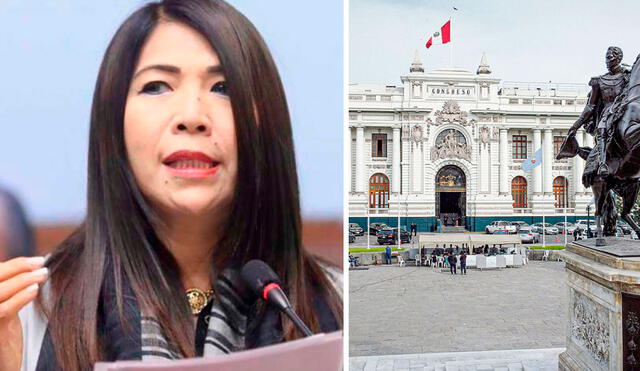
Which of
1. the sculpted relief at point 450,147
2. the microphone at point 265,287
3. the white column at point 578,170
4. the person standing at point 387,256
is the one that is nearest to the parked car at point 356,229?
the person standing at point 387,256

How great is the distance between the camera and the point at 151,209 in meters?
2.29

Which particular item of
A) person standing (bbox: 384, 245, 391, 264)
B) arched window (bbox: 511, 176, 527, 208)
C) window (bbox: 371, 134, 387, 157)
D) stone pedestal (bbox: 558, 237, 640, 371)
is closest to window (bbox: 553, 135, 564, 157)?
arched window (bbox: 511, 176, 527, 208)

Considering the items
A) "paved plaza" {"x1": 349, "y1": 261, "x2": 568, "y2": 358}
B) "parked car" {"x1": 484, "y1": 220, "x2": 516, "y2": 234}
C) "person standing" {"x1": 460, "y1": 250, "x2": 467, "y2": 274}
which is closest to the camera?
"paved plaza" {"x1": 349, "y1": 261, "x2": 568, "y2": 358}

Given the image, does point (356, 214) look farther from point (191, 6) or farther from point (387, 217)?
point (191, 6)

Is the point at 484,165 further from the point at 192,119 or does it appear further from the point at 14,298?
the point at 14,298

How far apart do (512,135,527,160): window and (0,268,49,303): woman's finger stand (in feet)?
112

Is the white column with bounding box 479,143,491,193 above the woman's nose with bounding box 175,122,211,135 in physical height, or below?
above

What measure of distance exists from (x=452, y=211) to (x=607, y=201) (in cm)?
2819

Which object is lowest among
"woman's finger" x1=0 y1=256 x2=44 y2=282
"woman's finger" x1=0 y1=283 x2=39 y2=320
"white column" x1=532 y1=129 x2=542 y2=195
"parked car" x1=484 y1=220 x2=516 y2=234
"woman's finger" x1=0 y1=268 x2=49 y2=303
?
"parked car" x1=484 y1=220 x2=516 y2=234

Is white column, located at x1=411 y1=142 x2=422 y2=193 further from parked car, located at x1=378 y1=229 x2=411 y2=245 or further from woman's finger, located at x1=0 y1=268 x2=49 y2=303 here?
woman's finger, located at x1=0 y1=268 x2=49 y2=303

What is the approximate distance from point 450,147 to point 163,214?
31259mm

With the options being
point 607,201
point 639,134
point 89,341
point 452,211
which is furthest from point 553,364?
point 452,211

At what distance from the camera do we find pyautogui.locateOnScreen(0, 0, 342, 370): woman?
86.4 inches

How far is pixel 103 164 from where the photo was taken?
7.36 feet
